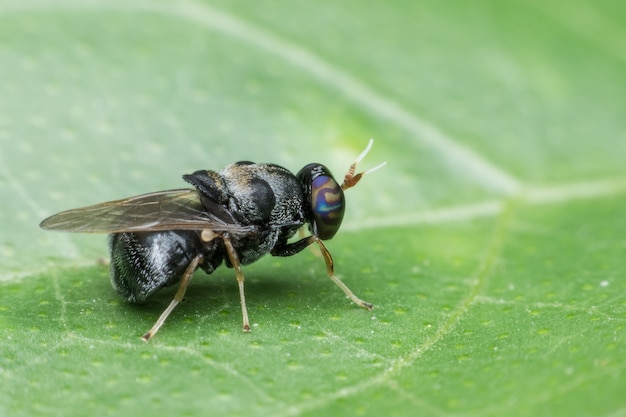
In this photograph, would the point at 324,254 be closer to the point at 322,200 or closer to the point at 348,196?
the point at 322,200

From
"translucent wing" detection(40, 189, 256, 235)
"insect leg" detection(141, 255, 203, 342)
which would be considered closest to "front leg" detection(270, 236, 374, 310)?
"translucent wing" detection(40, 189, 256, 235)

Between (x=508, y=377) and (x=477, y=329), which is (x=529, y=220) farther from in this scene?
(x=508, y=377)

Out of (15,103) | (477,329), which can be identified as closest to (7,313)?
(15,103)

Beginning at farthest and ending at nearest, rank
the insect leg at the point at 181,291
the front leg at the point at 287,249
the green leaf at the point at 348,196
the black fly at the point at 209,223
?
the front leg at the point at 287,249, the black fly at the point at 209,223, the insect leg at the point at 181,291, the green leaf at the point at 348,196

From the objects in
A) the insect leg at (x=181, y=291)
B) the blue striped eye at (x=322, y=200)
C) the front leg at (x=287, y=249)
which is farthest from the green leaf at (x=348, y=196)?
the blue striped eye at (x=322, y=200)

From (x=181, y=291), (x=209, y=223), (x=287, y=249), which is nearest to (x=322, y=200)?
(x=287, y=249)

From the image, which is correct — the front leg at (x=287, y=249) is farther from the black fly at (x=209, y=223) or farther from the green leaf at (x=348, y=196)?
the green leaf at (x=348, y=196)

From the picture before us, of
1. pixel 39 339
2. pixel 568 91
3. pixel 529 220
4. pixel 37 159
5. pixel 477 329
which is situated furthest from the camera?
pixel 568 91
